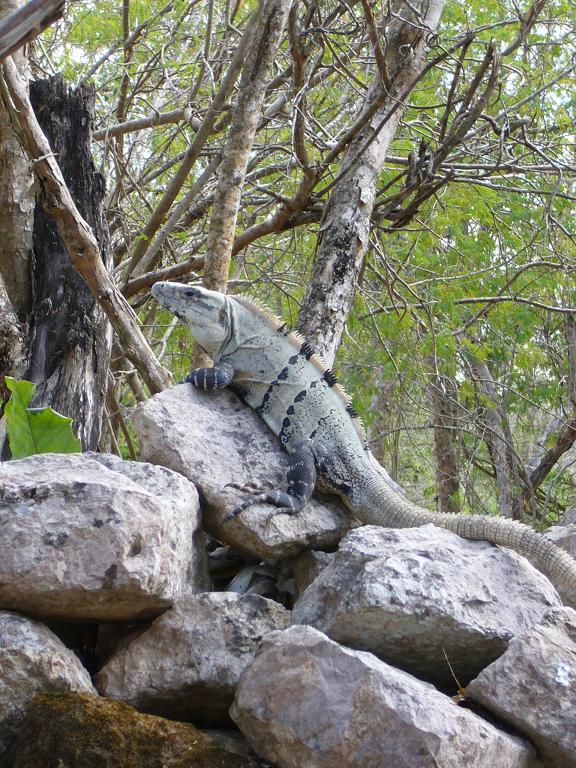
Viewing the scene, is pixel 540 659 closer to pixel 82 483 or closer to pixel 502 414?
pixel 82 483

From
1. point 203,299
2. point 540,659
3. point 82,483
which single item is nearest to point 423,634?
point 540,659

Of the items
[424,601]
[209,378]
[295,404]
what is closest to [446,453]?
[295,404]

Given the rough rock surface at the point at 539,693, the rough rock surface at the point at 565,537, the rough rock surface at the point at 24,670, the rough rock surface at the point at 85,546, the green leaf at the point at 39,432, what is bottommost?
the rough rock surface at the point at 565,537

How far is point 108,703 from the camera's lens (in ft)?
11.3

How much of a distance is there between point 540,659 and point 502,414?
6804 mm

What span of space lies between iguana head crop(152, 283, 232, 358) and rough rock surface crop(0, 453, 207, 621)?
1811mm

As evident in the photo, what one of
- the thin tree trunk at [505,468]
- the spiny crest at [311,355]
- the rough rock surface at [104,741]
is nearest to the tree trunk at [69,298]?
the spiny crest at [311,355]

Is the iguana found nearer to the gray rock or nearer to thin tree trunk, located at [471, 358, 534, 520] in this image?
the gray rock

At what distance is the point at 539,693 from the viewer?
11.4ft

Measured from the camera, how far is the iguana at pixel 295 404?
486cm

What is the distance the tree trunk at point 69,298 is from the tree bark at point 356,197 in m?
1.52

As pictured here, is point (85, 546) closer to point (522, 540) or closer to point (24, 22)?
point (24, 22)

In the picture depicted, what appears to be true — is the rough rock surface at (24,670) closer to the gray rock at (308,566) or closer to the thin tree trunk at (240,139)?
the gray rock at (308,566)

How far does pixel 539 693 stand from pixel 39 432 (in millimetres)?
2930
